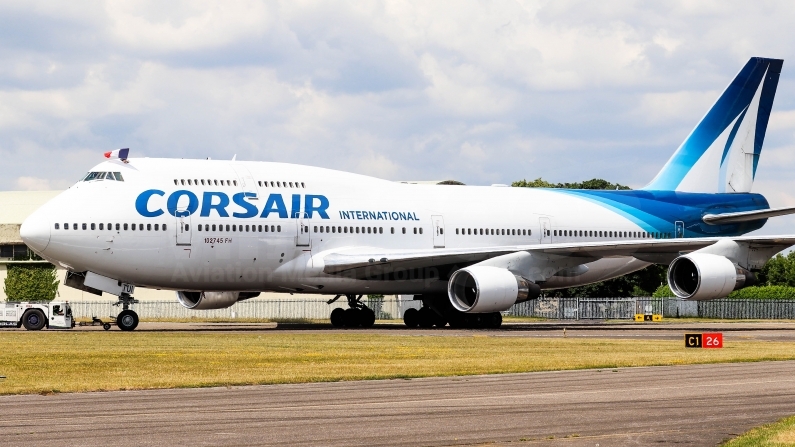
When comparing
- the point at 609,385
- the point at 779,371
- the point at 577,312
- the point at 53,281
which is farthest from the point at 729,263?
the point at 53,281

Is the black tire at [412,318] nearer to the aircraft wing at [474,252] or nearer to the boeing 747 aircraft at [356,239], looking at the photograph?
the boeing 747 aircraft at [356,239]

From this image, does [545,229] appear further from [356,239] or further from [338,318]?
[338,318]

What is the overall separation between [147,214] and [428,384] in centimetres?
1966

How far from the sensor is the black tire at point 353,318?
147 ft

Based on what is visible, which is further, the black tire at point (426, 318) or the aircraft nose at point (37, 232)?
the black tire at point (426, 318)

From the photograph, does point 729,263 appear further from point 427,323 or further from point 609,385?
point 609,385

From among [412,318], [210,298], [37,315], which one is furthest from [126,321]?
[412,318]

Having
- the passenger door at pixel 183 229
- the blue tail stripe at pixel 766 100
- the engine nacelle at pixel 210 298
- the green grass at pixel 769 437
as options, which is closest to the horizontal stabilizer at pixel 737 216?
the blue tail stripe at pixel 766 100

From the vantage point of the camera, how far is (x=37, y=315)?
4188cm

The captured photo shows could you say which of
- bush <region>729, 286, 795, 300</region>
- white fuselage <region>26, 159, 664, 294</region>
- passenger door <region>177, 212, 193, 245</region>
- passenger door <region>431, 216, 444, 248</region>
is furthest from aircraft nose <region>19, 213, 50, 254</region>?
bush <region>729, 286, 795, 300</region>

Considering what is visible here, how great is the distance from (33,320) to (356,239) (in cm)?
1163

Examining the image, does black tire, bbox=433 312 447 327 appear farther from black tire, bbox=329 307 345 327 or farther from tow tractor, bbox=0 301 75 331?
tow tractor, bbox=0 301 75 331

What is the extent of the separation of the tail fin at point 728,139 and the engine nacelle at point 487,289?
13.2 m

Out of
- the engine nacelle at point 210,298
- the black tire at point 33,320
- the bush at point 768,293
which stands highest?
the bush at point 768,293
